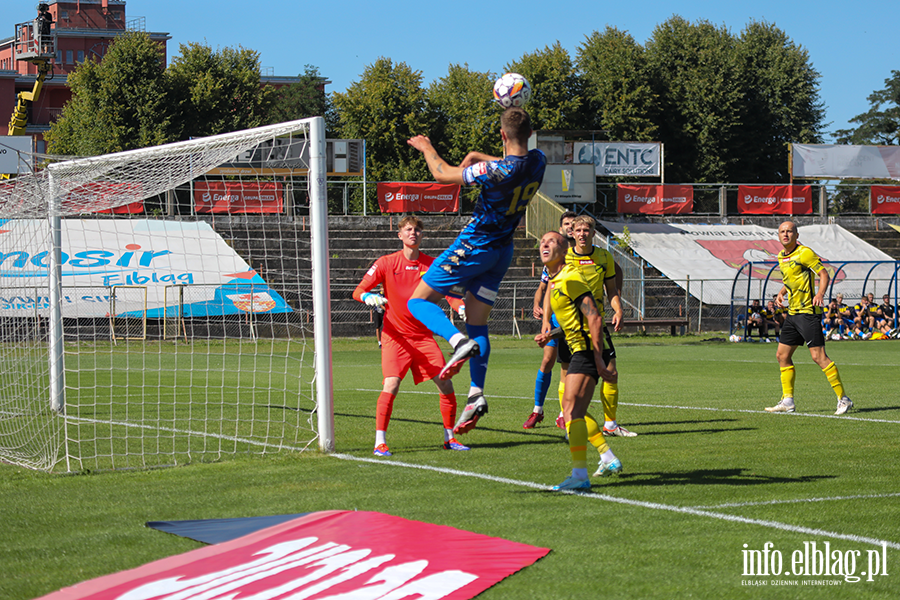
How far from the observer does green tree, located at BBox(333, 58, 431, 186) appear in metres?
52.1

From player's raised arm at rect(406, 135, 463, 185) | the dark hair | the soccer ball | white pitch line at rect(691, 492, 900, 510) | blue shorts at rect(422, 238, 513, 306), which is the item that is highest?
the soccer ball

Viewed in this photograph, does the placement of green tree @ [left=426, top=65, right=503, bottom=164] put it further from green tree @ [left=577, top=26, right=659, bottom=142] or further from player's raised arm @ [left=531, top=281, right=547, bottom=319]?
player's raised arm @ [left=531, top=281, right=547, bottom=319]

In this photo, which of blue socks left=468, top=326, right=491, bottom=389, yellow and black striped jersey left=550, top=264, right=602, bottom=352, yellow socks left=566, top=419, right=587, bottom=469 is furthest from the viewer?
blue socks left=468, top=326, right=491, bottom=389

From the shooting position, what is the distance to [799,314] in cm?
1070

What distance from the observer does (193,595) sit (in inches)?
148

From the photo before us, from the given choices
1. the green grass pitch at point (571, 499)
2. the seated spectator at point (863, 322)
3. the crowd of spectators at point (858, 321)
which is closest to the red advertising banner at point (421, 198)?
the crowd of spectators at point (858, 321)

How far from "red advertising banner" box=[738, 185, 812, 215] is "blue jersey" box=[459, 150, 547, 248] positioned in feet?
120

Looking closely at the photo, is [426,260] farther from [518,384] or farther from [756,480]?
[518,384]

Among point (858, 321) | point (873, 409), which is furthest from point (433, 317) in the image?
point (858, 321)

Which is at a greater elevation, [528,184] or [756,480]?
[528,184]

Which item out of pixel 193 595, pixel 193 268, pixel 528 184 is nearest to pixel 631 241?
pixel 193 268

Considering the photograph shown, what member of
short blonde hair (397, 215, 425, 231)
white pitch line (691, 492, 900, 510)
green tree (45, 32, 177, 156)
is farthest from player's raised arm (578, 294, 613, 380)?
green tree (45, 32, 177, 156)

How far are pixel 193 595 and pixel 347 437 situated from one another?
4.75 metres

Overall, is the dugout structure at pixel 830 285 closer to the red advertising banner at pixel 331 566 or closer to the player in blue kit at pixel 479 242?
the player in blue kit at pixel 479 242
